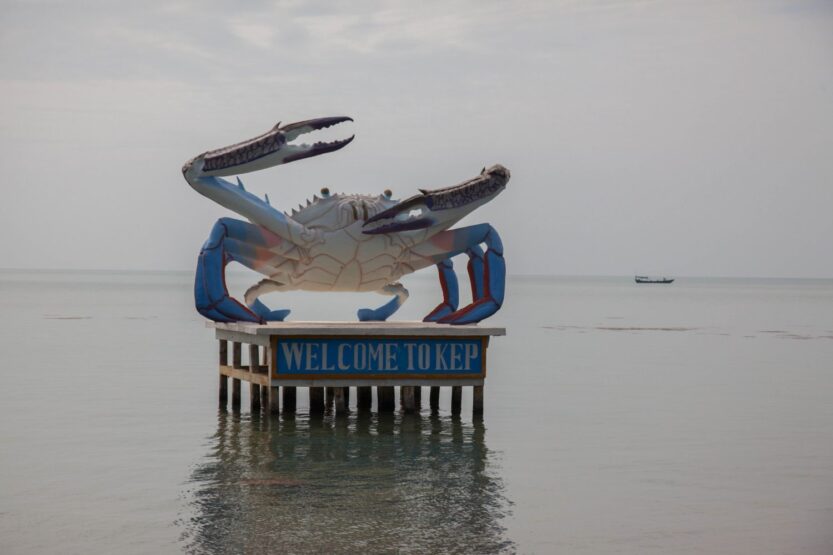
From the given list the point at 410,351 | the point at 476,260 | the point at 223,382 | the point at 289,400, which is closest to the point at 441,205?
the point at 476,260

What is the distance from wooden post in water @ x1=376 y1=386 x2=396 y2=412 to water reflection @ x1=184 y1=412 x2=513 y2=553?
0.72 feet

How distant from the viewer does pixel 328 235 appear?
19828mm

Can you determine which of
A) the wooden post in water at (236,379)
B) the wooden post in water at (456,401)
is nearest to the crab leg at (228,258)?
the wooden post in water at (236,379)

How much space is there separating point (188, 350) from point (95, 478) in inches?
Answer: 1016

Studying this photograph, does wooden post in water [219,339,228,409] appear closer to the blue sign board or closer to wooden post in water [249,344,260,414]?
wooden post in water [249,344,260,414]

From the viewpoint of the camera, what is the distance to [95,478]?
1667 centimetres

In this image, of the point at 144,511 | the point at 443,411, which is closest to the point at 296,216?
the point at 443,411

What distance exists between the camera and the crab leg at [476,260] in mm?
20016

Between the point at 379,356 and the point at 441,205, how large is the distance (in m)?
2.49

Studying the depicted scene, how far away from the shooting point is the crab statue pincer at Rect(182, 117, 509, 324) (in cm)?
1944

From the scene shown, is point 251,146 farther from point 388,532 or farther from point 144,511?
point 388,532

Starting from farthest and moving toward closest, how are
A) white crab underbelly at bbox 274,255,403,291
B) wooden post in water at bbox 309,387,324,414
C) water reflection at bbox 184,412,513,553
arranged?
1. wooden post in water at bbox 309,387,324,414
2. white crab underbelly at bbox 274,255,403,291
3. water reflection at bbox 184,412,513,553

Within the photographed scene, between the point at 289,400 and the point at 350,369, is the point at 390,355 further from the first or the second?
the point at 289,400

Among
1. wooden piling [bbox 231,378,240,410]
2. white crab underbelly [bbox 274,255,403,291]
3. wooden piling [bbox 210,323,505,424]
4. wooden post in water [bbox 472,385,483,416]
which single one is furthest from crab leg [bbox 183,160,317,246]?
wooden post in water [bbox 472,385,483,416]
